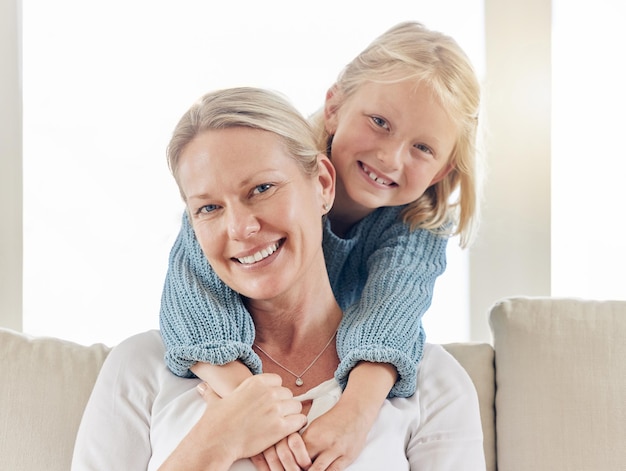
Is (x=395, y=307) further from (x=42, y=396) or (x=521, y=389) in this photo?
(x=42, y=396)

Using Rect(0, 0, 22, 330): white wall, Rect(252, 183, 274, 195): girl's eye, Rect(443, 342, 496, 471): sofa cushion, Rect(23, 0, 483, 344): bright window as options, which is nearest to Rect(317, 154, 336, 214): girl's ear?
Rect(252, 183, 274, 195): girl's eye

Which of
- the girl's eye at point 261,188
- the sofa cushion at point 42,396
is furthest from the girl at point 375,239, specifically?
the sofa cushion at point 42,396

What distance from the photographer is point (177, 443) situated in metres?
1.46

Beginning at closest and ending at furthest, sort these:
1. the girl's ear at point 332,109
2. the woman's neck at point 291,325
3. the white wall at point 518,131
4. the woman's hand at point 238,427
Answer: the woman's hand at point 238,427 → the woman's neck at point 291,325 → the girl's ear at point 332,109 → the white wall at point 518,131

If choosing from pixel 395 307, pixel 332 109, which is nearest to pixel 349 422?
pixel 395 307

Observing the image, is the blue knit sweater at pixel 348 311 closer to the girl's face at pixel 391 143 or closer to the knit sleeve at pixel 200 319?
the knit sleeve at pixel 200 319

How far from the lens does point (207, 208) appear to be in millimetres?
1498

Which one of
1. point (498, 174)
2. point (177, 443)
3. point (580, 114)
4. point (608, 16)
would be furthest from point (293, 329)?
point (608, 16)

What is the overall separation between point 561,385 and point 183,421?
831mm

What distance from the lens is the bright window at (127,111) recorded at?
2455mm

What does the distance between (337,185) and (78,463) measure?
791 mm

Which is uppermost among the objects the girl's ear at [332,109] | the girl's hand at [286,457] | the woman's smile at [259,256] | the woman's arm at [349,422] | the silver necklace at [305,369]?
the girl's ear at [332,109]

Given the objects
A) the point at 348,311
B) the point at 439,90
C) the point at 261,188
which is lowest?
the point at 348,311

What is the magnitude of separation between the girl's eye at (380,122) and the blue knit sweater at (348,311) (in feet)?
0.74
